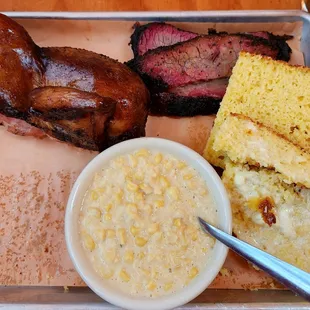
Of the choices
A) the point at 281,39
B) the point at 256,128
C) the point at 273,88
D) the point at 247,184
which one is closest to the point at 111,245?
the point at 247,184

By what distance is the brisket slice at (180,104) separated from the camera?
1.94 metres

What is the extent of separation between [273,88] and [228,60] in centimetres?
27

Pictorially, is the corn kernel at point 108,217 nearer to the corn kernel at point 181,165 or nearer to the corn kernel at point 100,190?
the corn kernel at point 100,190

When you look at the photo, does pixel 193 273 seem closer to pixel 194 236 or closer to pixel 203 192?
pixel 194 236

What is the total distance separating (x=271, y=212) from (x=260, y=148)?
237 mm

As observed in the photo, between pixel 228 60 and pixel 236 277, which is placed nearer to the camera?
pixel 236 277

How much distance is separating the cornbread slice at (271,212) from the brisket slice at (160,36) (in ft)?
2.14

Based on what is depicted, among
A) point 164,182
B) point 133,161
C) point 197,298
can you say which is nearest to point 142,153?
point 133,161

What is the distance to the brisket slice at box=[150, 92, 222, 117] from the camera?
194 cm

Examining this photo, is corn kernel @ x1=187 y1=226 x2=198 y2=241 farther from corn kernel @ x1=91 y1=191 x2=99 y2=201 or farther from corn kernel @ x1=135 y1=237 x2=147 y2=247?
corn kernel @ x1=91 y1=191 x2=99 y2=201

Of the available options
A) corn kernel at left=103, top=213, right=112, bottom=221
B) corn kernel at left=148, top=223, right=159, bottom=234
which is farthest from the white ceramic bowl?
corn kernel at left=148, top=223, right=159, bottom=234

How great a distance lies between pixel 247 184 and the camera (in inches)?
67.6

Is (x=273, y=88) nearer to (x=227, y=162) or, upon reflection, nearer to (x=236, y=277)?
(x=227, y=162)

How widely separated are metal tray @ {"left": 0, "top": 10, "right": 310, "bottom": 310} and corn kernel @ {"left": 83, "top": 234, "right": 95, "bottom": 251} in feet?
0.72
